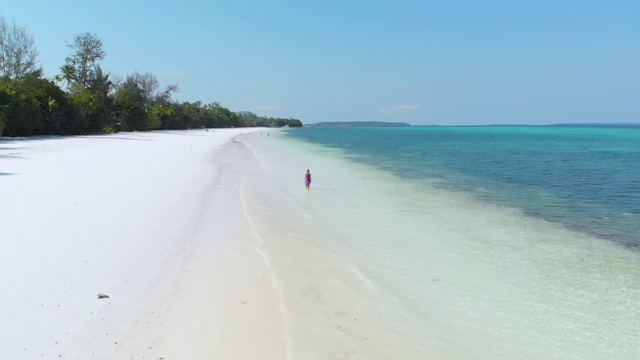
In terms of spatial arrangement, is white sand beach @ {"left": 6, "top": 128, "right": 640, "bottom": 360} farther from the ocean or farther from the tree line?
the tree line

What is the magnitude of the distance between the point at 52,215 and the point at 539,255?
9.51m

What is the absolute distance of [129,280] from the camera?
614 centimetres

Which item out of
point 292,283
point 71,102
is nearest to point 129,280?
point 292,283

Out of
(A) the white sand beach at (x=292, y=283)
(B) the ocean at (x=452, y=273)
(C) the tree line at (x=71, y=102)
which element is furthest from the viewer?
(C) the tree line at (x=71, y=102)

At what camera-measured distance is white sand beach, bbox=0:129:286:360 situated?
4.53m

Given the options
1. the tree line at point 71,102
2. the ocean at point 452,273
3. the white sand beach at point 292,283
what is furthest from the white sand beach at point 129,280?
the tree line at point 71,102

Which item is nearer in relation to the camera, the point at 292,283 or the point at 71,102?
the point at 292,283

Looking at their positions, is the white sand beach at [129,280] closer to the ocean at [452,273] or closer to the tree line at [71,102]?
the ocean at [452,273]

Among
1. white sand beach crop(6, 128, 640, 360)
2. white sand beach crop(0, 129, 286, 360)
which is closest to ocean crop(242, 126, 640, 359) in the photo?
white sand beach crop(6, 128, 640, 360)

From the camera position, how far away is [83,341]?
4434 millimetres

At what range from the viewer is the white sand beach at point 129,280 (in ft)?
14.9

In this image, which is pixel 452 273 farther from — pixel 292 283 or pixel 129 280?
pixel 129 280

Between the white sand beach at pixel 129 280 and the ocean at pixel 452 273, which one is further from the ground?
the white sand beach at pixel 129 280

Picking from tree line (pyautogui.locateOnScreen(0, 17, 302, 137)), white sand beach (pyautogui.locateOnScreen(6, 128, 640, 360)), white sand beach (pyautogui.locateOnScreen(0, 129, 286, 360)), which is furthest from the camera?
tree line (pyautogui.locateOnScreen(0, 17, 302, 137))
